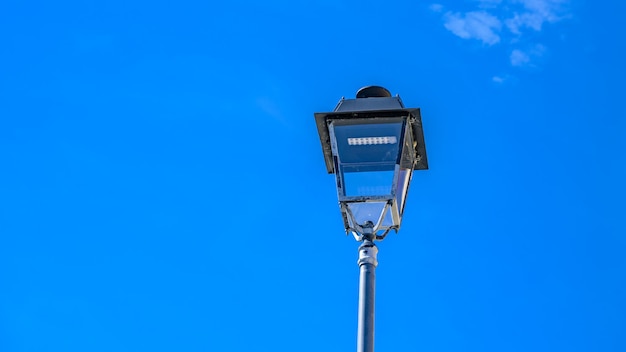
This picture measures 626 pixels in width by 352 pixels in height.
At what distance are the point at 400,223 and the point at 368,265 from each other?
1.46 ft

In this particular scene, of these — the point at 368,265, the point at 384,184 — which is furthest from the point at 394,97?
the point at 368,265

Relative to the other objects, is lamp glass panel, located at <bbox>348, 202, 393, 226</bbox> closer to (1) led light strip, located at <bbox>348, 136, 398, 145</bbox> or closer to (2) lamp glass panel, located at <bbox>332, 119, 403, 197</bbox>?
(2) lamp glass panel, located at <bbox>332, 119, 403, 197</bbox>

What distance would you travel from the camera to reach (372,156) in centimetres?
691

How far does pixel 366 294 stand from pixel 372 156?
3.44 ft

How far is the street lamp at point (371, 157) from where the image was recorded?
6707mm

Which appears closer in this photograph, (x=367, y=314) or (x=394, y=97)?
(x=367, y=314)

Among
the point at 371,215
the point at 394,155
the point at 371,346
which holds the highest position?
the point at 394,155

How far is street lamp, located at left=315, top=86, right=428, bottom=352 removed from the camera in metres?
6.71

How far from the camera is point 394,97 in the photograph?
285 inches

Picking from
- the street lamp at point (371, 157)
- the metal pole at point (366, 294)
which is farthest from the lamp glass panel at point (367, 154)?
the metal pole at point (366, 294)

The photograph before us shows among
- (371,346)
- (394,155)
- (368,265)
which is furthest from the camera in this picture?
(394,155)

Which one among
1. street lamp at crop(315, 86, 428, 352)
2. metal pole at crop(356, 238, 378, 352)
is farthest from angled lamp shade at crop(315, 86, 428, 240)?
metal pole at crop(356, 238, 378, 352)

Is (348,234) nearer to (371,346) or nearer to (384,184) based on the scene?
(384,184)

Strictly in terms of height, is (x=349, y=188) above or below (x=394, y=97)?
below
